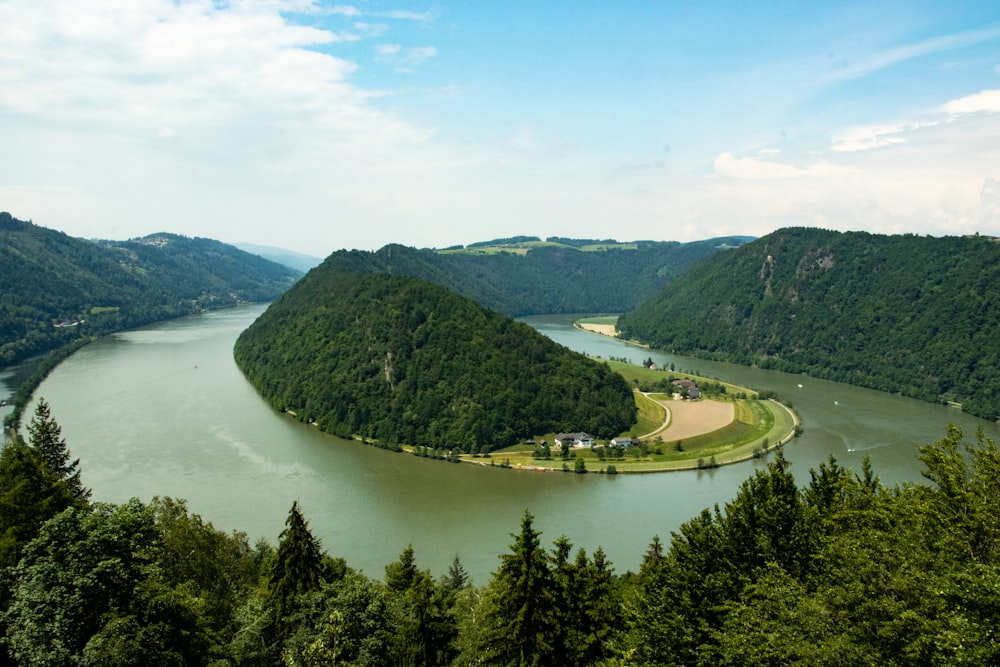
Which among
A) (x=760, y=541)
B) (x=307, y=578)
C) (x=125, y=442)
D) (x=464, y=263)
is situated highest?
(x=464, y=263)

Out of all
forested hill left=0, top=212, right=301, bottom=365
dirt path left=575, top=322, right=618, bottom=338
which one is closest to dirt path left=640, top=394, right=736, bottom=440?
dirt path left=575, top=322, right=618, bottom=338

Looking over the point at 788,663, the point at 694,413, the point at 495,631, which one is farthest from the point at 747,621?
the point at 694,413

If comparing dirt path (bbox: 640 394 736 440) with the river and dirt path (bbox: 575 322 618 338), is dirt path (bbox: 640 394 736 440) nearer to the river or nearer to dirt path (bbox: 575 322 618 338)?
the river

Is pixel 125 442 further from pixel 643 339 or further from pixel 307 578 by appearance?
pixel 643 339

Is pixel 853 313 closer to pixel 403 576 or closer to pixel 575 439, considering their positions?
pixel 575 439

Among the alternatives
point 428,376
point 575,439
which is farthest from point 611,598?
point 428,376

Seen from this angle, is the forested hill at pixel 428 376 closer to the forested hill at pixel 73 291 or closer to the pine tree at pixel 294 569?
the pine tree at pixel 294 569
